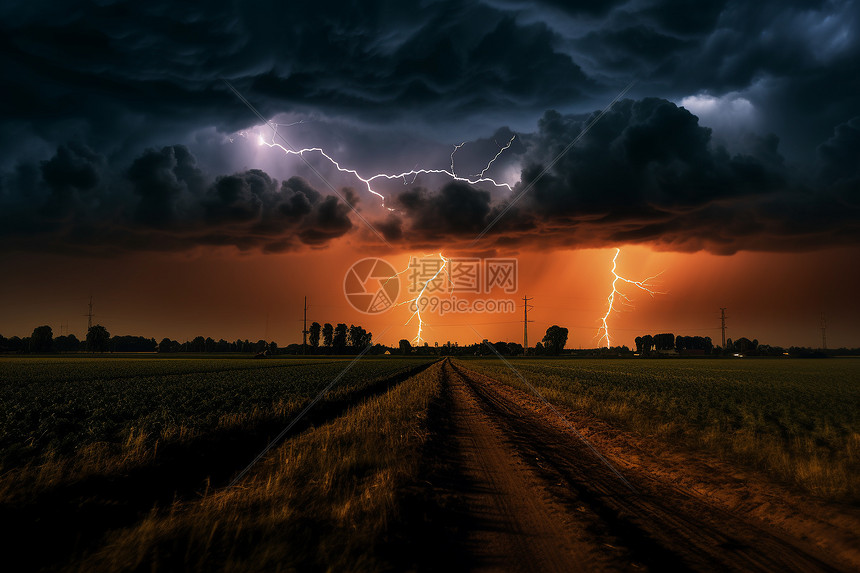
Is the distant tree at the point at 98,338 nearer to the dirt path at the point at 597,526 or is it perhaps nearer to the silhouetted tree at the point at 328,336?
the silhouetted tree at the point at 328,336

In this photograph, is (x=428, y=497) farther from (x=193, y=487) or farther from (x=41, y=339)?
(x=41, y=339)

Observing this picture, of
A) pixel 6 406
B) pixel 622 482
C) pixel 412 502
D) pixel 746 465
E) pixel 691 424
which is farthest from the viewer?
pixel 6 406

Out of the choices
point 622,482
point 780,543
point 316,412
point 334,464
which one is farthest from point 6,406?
point 780,543

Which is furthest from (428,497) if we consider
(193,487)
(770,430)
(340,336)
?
(340,336)

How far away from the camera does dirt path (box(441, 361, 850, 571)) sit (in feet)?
18.0

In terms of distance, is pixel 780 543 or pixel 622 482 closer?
pixel 780 543

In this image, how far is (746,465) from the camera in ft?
33.0

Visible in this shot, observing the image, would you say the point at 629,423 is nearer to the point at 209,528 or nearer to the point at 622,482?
the point at 622,482

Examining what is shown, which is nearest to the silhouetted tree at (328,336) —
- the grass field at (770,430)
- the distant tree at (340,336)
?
the distant tree at (340,336)

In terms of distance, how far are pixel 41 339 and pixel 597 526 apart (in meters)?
252

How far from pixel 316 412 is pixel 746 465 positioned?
55.0 feet

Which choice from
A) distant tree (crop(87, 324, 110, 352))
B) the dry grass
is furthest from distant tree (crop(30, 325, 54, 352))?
the dry grass

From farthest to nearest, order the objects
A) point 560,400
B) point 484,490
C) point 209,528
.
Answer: point 560,400 < point 484,490 < point 209,528

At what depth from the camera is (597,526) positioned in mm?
6512
